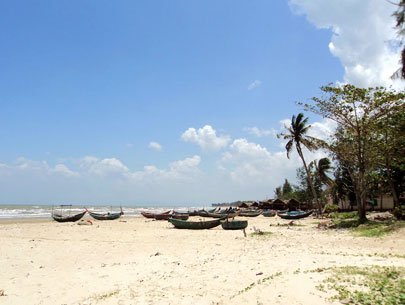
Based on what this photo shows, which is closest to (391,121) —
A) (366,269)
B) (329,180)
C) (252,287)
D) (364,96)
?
(364,96)

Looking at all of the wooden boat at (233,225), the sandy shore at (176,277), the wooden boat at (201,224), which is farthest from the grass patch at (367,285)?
the wooden boat at (201,224)

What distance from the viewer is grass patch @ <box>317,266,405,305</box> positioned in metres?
6.48

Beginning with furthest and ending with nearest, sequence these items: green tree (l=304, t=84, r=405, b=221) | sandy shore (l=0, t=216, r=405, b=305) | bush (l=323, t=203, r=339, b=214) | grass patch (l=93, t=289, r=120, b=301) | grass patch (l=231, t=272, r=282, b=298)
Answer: bush (l=323, t=203, r=339, b=214) → green tree (l=304, t=84, r=405, b=221) → grass patch (l=93, t=289, r=120, b=301) → grass patch (l=231, t=272, r=282, b=298) → sandy shore (l=0, t=216, r=405, b=305)

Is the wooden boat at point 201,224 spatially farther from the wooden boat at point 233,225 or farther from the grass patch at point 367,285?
the grass patch at point 367,285

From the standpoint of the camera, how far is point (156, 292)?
348 inches

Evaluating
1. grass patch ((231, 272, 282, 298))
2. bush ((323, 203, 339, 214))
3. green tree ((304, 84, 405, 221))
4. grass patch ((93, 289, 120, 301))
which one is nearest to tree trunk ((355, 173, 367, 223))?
green tree ((304, 84, 405, 221))

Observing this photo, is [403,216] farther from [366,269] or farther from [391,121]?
[366,269]

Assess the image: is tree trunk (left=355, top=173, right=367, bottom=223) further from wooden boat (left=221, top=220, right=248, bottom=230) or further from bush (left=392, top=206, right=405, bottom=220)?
wooden boat (left=221, top=220, right=248, bottom=230)

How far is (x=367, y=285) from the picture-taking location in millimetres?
7328

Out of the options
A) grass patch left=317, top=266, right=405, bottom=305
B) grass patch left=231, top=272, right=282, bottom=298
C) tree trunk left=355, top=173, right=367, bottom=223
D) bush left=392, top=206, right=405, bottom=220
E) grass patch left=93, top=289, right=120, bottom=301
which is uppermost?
tree trunk left=355, top=173, right=367, bottom=223

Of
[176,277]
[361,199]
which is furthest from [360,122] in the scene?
[176,277]

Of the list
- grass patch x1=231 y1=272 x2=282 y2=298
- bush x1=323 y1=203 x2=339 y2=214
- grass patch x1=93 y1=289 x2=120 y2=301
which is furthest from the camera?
bush x1=323 y1=203 x2=339 y2=214

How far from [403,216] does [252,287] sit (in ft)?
64.8

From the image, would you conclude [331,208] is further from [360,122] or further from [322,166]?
[360,122]
